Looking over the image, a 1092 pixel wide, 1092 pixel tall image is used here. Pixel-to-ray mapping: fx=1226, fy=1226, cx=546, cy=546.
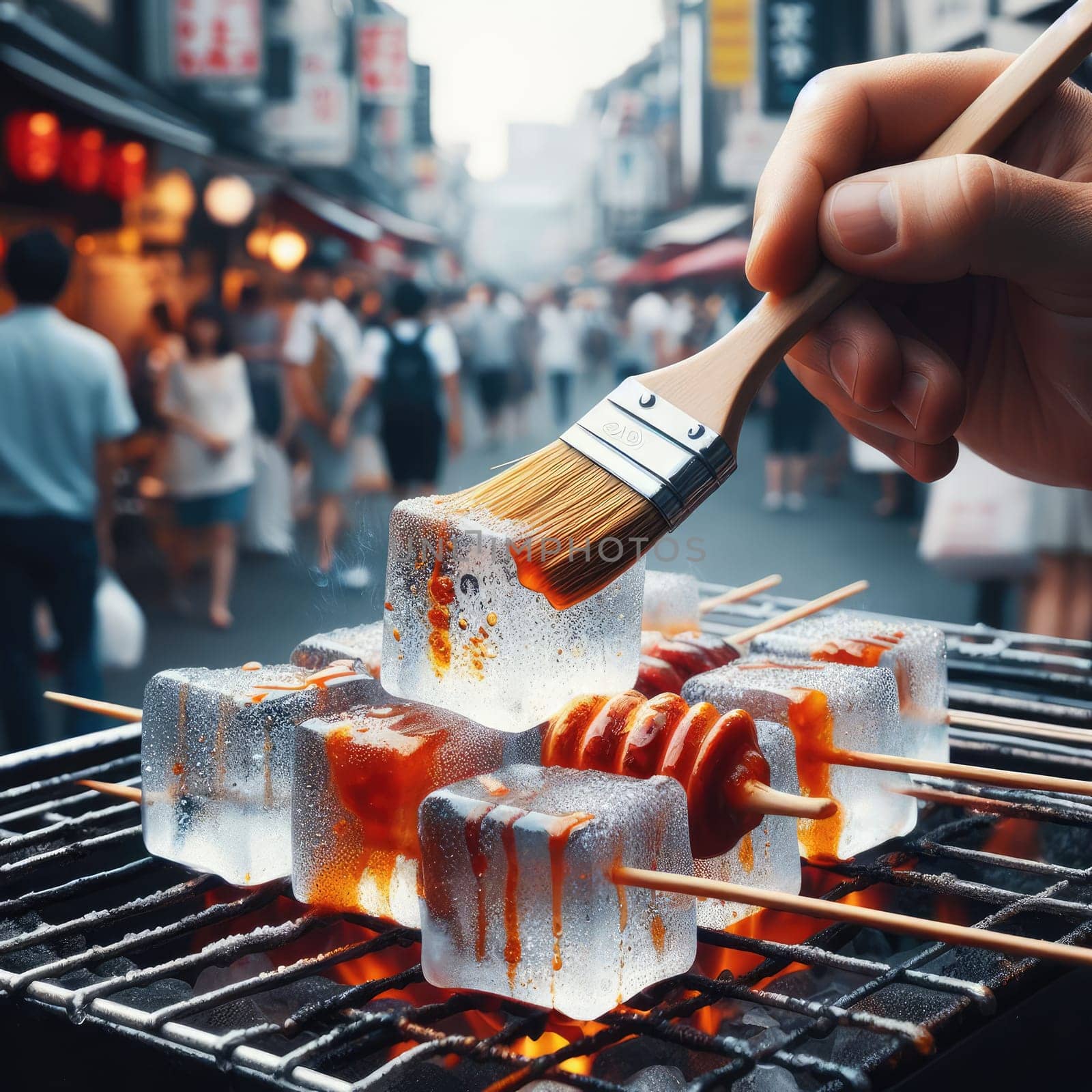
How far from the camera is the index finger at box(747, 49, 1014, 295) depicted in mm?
2055

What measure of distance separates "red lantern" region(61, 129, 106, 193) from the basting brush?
374 inches

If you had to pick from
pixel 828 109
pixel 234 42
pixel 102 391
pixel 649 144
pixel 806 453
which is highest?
pixel 649 144

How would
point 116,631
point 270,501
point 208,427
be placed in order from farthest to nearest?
point 270,501 < point 208,427 < point 116,631

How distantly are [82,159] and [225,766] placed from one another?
9665mm

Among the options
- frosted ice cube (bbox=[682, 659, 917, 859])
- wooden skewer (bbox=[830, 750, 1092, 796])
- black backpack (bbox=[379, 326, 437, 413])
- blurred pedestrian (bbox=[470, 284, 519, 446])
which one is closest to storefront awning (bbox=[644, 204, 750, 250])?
blurred pedestrian (bbox=[470, 284, 519, 446])

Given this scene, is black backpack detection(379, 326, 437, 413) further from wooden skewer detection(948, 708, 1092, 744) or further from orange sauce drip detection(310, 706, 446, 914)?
orange sauce drip detection(310, 706, 446, 914)

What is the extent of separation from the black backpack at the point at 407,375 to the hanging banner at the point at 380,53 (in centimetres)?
1063

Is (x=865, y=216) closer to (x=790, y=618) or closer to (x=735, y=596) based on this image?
(x=790, y=618)

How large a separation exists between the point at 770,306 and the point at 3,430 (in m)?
4.48

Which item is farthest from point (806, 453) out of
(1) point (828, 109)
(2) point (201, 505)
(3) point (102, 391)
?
(1) point (828, 109)

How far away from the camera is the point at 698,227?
32.8 m

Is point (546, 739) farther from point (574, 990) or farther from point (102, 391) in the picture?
point (102, 391)

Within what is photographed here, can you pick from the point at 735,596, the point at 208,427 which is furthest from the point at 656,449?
the point at 208,427

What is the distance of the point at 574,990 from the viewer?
1717 millimetres
